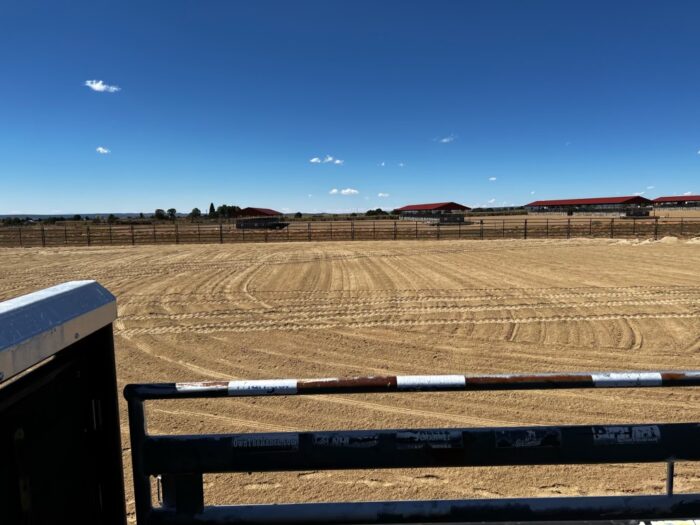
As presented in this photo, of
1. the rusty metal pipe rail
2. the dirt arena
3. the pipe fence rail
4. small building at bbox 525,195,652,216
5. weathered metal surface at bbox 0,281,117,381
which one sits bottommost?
the dirt arena

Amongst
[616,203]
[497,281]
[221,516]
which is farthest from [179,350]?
[616,203]

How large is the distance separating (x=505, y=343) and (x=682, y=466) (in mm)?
3765

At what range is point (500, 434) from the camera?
213 centimetres

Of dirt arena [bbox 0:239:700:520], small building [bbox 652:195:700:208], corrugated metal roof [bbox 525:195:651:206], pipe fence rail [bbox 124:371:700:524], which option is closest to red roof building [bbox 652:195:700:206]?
small building [bbox 652:195:700:208]

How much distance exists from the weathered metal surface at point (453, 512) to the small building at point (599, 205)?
84.9 metres

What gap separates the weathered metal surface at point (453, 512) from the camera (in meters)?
2.11

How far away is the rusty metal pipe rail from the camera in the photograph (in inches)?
80.4

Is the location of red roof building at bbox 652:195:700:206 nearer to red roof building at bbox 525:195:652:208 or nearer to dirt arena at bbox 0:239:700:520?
red roof building at bbox 525:195:652:208

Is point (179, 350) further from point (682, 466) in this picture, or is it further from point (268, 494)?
point (682, 466)

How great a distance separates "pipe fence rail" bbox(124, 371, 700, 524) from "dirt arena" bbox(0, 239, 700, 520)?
5.94 ft

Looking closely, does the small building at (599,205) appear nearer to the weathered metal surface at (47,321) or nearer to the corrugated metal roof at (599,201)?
the corrugated metal roof at (599,201)

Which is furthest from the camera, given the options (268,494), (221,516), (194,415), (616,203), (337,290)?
(616,203)

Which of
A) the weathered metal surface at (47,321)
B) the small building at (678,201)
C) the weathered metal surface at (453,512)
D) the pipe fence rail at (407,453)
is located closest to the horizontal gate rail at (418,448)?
the pipe fence rail at (407,453)

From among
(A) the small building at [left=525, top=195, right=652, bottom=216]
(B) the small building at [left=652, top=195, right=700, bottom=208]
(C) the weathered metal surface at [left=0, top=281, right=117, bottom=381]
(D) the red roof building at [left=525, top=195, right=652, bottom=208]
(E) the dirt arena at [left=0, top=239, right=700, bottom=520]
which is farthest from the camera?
→ (B) the small building at [left=652, top=195, right=700, bottom=208]
